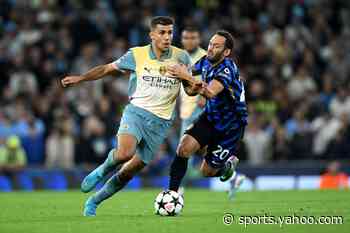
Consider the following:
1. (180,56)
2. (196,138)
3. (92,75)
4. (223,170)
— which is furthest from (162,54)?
(223,170)

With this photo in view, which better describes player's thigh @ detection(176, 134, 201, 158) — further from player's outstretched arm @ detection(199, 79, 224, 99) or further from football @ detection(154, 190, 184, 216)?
player's outstretched arm @ detection(199, 79, 224, 99)

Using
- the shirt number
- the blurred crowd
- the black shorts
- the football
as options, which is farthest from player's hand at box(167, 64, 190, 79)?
the blurred crowd

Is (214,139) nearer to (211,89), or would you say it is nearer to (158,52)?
(211,89)

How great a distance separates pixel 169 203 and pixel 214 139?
1461 mm

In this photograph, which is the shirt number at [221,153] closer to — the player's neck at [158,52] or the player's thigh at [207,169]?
the player's thigh at [207,169]

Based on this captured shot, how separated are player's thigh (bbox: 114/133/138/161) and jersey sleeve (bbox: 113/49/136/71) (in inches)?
35.5

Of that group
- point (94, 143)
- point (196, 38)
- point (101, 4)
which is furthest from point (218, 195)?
point (101, 4)

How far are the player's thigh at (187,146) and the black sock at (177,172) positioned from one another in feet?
0.21

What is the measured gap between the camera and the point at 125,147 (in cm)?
1152

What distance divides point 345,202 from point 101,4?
456 inches

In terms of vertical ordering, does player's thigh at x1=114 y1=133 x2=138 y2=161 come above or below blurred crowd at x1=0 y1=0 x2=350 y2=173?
below

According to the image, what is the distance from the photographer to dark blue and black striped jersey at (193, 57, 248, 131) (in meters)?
12.2

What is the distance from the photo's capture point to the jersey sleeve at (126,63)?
39.3ft

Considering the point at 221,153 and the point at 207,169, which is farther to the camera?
the point at 207,169
